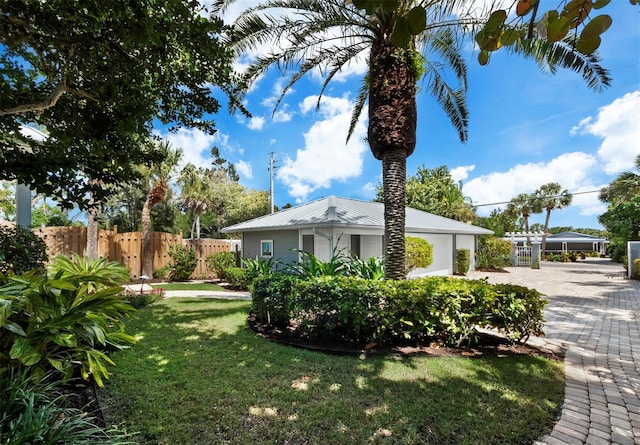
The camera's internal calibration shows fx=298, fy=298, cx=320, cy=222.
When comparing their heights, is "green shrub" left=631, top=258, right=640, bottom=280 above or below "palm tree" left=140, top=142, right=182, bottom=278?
below

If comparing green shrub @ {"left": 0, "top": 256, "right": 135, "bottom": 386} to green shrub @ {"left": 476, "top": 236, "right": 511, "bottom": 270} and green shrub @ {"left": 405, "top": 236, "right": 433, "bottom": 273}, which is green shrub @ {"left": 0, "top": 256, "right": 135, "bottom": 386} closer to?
green shrub @ {"left": 405, "top": 236, "right": 433, "bottom": 273}

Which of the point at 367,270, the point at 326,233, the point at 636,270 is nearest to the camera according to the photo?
the point at 367,270

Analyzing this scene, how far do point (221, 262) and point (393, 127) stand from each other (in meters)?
11.9

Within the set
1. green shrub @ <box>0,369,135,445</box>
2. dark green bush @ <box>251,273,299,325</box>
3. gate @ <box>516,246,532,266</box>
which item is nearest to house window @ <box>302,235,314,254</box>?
dark green bush @ <box>251,273,299,325</box>

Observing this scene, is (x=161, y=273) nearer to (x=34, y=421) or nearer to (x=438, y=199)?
(x=34, y=421)

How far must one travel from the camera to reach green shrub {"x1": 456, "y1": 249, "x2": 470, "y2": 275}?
60.1 feet

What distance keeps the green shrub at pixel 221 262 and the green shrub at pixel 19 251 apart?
8189 millimetres

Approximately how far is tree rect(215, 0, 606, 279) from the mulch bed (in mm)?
1456

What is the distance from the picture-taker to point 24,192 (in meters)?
7.76

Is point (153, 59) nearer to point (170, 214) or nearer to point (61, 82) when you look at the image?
point (61, 82)

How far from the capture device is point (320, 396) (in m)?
3.53

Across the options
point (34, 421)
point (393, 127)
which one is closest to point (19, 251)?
point (34, 421)

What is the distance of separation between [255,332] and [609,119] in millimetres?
12793

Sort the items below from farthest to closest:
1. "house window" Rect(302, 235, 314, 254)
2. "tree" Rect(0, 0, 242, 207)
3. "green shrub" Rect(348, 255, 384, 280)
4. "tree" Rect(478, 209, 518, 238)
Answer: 1. "tree" Rect(478, 209, 518, 238)
2. "house window" Rect(302, 235, 314, 254)
3. "green shrub" Rect(348, 255, 384, 280)
4. "tree" Rect(0, 0, 242, 207)
